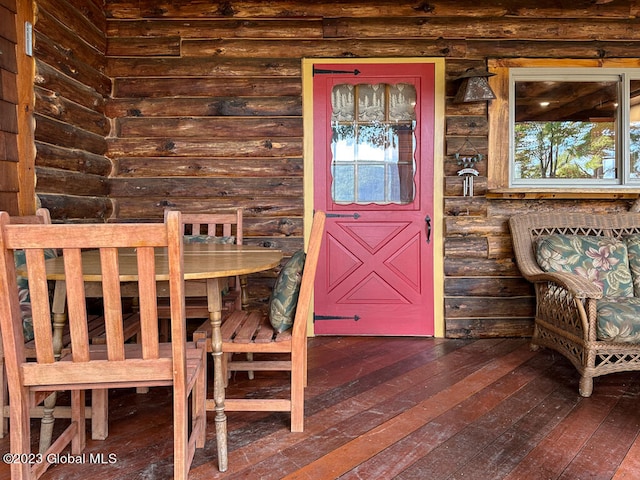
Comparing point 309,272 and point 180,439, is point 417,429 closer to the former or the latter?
point 309,272

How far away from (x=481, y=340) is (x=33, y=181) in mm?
3099

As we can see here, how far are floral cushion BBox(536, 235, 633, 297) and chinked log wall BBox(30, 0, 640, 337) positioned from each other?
17.8 inches

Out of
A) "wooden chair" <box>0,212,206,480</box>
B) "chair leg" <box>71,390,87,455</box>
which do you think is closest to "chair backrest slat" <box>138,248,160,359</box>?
"wooden chair" <box>0,212,206,480</box>

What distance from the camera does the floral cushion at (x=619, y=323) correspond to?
7.59 ft

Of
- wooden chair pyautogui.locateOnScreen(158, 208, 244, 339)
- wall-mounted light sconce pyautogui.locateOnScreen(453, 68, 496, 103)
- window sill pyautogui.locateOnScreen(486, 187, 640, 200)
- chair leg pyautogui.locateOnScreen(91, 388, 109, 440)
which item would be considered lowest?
chair leg pyautogui.locateOnScreen(91, 388, 109, 440)

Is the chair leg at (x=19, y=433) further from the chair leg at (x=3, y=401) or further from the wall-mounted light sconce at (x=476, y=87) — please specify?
the wall-mounted light sconce at (x=476, y=87)

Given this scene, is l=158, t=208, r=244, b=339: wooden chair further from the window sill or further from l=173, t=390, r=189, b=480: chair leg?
the window sill

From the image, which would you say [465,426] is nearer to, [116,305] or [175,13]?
[116,305]

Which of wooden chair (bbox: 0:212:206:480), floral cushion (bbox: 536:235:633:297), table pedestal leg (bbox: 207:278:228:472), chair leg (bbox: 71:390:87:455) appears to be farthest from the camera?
floral cushion (bbox: 536:235:633:297)

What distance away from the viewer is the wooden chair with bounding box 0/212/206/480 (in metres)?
1.25

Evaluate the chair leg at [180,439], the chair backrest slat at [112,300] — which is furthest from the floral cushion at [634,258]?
the chair backrest slat at [112,300]

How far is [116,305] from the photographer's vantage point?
132cm

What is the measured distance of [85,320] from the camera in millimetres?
1346

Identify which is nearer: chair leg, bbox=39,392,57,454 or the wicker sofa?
chair leg, bbox=39,392,57,454
